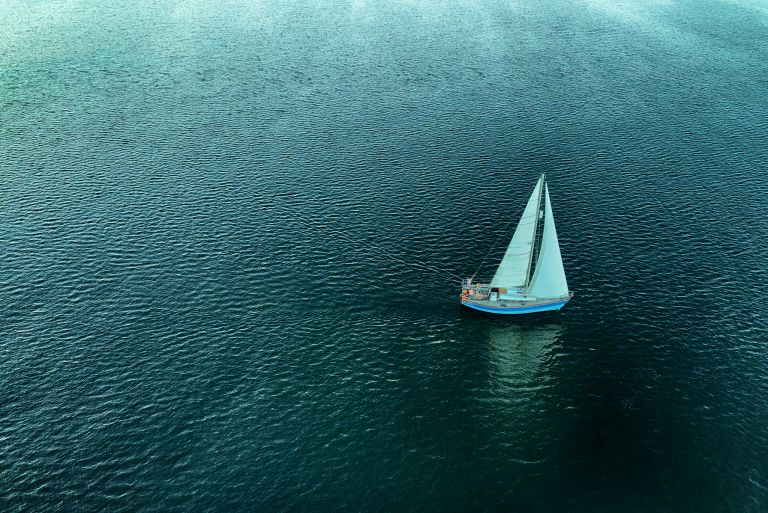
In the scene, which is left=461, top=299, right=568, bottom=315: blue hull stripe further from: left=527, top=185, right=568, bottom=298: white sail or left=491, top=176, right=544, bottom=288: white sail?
left=491, top=176, right=544, bottom=288: white sail

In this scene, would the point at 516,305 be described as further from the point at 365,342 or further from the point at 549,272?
the point at 365,342

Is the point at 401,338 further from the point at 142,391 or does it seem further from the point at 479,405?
the point at 142,391

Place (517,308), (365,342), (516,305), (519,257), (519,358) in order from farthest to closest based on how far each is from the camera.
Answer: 1. (519,257)
2. (516,305)
3. (517,308)
4. (365,342)
5. (519,358)

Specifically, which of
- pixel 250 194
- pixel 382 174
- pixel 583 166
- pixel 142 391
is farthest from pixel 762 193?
pixel 142 391

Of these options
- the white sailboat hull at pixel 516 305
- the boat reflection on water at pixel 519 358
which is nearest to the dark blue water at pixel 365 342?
the boat reflection on water at pixel 519 358

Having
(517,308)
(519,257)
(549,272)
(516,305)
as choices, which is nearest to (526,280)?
(519,257)

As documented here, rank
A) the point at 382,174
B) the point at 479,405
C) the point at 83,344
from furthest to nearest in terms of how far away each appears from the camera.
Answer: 1. the point at 382,174
2. the point at 83,344
3. the point at 479,405

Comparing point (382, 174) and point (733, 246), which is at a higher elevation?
point (382, 174)
